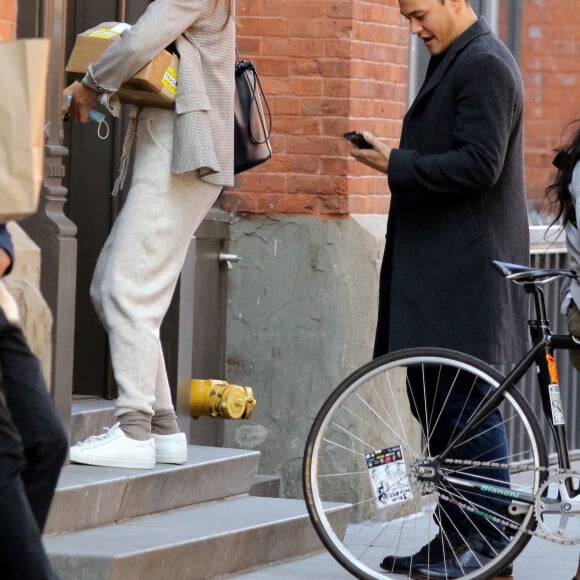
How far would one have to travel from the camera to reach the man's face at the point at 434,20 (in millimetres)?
5773

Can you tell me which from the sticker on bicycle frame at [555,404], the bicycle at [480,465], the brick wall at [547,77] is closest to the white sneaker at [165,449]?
the bicycle at [480,465]

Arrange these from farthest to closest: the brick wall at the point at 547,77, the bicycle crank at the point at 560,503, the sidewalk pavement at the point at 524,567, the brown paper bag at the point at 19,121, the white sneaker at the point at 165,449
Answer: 1. the brick wall at the point at 547,77
2. the white sneaker at the point at 165,449
3. the sidewalk pavement at the point at 524,567
4. the bicycle crank at the point at 560,503
5. the brown paper bag at the point at 19,121

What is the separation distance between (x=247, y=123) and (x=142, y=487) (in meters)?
1.39

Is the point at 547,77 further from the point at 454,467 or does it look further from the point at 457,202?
the point at 454,467

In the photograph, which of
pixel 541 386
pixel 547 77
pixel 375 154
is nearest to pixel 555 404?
pixel 541 386

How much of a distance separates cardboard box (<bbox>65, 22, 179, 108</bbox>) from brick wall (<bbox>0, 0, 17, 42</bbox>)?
29cm

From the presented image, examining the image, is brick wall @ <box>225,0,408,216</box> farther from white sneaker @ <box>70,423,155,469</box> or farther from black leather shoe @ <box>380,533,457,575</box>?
black leather shoe @ <box>380,533,457,575</box>

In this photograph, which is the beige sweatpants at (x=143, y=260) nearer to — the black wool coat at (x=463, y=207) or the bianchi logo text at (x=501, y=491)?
the black wool coat at (x=463, y=207)

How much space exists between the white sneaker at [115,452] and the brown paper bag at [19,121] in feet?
7.36

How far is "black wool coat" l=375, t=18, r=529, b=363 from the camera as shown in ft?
18.6

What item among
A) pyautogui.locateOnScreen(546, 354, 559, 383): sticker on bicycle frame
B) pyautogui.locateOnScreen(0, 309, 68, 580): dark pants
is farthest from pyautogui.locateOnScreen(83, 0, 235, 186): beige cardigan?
pyautogui.locateOnScreen(0, 309, 68, 580): dark pants

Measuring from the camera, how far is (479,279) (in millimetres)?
5785

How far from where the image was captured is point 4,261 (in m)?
4.27

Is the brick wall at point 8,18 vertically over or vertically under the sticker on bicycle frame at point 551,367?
over
